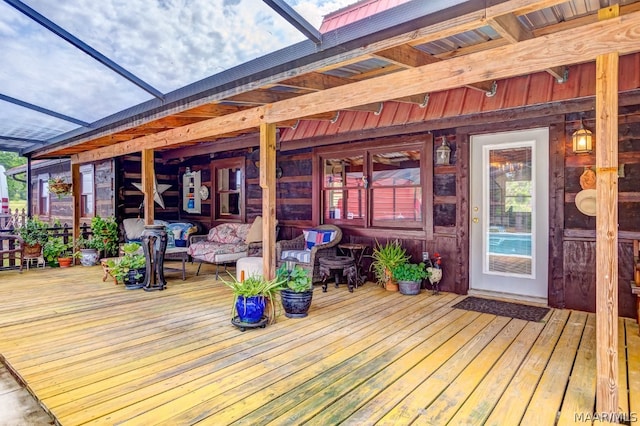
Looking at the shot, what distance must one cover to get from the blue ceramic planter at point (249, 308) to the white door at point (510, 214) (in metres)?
2.82

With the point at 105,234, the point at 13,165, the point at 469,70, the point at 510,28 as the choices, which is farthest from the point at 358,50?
the point at 13,165

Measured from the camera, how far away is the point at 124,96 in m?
4.43

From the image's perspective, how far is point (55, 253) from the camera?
23.5ft

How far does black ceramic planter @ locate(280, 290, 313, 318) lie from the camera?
12.6 ft

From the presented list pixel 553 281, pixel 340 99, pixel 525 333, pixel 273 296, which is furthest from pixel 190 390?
pixel 553 281

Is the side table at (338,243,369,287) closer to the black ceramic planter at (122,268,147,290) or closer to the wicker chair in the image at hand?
the wicker chair

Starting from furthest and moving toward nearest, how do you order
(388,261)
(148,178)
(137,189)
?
(137,189)
(148,178)
(388,261)

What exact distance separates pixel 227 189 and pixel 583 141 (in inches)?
241

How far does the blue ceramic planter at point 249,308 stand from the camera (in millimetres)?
3492

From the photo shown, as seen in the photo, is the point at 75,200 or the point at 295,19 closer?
the point at 295,19

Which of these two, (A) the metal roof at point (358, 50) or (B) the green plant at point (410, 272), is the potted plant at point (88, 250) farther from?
(B) the green plant at point (410, 272)

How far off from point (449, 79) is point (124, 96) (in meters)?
3.59

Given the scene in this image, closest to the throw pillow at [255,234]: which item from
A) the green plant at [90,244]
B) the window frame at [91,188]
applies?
the green plant at [90,244]

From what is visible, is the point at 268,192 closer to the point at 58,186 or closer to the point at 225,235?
the point at 225,235
